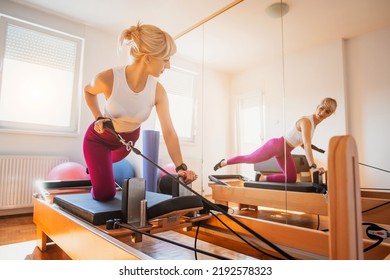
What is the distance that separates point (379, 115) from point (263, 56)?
69 centimetres

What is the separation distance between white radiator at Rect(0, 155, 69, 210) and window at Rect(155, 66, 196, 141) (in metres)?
0.91

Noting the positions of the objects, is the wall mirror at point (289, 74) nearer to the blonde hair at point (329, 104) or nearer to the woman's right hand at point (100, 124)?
the blonde hair at point (329, 104)

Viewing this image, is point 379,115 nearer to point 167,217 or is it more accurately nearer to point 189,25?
point 167,217

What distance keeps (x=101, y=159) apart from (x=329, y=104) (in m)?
1.17

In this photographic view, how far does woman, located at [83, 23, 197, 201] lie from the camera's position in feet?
3.89

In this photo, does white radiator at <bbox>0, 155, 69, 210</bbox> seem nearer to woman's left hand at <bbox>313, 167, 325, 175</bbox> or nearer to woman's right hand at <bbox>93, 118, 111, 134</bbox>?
woman's right hand at <bbox>93, 118, 111, 134</bbox>

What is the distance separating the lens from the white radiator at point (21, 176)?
1.52m

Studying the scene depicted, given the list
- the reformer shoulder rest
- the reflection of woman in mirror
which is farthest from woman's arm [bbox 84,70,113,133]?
the reformer shoulder rest

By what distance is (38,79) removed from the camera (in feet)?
4.97

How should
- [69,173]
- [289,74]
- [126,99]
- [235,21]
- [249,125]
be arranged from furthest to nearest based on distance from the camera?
[69,173] < [235,21] < [249,125] < [289,74] < [126,99]

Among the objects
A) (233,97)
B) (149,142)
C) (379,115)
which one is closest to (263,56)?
(233,97)

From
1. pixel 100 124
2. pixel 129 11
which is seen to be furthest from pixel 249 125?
pixel 129 11

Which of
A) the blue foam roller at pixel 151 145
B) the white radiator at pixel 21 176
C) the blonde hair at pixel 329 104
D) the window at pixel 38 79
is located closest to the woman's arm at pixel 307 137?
the blonde hair at pixel 329 104

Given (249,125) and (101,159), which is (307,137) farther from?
(101,159)
